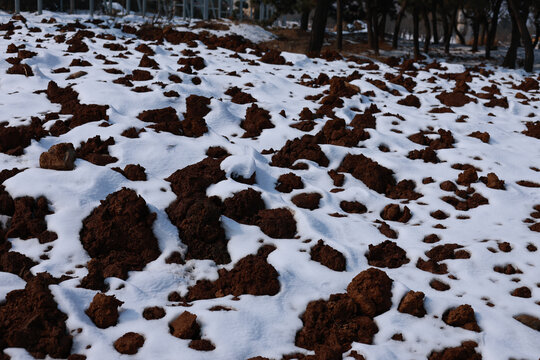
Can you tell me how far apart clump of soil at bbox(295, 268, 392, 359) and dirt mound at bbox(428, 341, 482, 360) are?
1.24 feet

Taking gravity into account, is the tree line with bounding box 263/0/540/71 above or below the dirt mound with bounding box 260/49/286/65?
above

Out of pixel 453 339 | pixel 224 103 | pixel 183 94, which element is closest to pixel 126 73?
pixel 183 94

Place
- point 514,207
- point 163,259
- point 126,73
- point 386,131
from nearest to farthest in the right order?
point 163,259 → point 514,207 → point 386,131 → point 126,73

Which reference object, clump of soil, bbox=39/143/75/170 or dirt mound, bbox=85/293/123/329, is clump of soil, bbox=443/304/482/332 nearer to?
dirt mound, bbox=85/293/123/329

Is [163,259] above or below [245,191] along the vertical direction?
below

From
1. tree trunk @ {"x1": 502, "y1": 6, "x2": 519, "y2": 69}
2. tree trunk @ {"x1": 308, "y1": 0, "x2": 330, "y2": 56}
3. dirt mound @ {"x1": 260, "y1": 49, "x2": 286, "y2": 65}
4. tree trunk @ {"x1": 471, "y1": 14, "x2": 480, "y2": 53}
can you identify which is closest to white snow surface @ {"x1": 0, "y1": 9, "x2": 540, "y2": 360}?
dirt mound @ {"x1": 260, "y1": 49, "x2": 286, "y2": 65}

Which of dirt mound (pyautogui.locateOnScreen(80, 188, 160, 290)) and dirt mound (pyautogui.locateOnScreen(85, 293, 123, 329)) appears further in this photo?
dirt mound (pyautogui.locateOnScreen(80, 188, 160, 290))

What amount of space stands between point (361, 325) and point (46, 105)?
16.6 feet

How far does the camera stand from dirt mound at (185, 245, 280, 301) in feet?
10.5

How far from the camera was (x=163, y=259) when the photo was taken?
3.51m

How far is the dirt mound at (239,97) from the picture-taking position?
710 centimetres

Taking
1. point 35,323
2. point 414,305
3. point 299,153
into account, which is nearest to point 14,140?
point 35,323

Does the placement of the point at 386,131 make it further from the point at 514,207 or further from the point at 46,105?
the point at 46,105

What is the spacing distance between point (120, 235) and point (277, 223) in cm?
128
